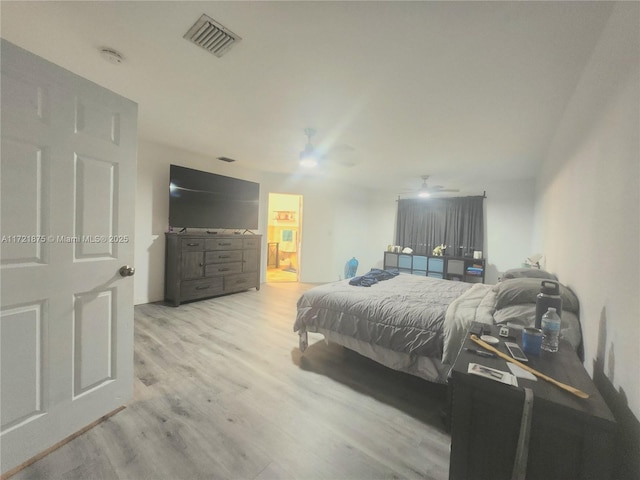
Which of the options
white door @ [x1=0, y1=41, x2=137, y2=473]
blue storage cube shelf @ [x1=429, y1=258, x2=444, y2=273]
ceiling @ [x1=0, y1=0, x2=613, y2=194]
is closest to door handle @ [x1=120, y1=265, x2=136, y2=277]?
white door @ [x1=0, y1=41, x2=137, y2=473]

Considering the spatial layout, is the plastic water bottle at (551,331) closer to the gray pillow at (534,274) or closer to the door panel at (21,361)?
the gray pillow at (534,274)

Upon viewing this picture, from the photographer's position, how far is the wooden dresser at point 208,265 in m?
3.91

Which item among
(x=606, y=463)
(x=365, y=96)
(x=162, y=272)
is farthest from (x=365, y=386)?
(x=162, y=272)

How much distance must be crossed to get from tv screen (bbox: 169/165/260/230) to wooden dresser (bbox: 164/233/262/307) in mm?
302

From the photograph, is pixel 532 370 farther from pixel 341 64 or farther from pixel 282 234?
pixel 282 234

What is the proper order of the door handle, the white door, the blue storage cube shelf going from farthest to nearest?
the blue storage cube shelf, the door handle, the white door

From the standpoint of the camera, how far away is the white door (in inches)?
48.6

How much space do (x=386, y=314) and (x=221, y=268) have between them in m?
3.17

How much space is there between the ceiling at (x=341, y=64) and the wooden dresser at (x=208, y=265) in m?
1.66

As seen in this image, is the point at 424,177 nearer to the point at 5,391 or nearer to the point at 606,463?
the point at 606,463

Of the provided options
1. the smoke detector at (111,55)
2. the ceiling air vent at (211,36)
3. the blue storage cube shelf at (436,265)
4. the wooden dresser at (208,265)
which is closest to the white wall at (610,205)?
the ceiling air vent at (211,36)

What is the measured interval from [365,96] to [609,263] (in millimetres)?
1936

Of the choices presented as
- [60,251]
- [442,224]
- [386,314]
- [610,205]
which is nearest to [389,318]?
[386,314]

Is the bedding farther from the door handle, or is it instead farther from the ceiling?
the ceiling
